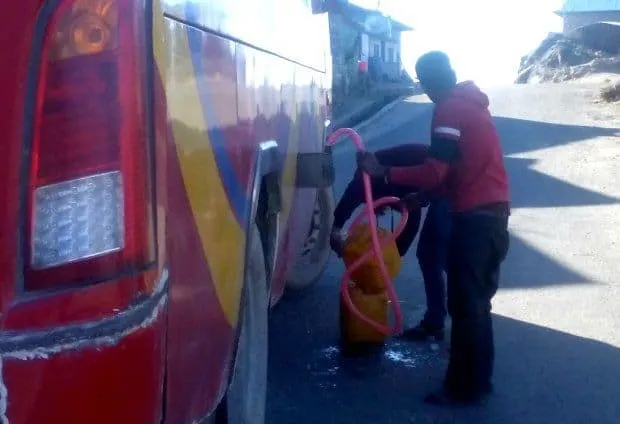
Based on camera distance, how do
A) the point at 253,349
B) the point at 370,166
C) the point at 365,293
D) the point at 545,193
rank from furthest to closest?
the point at 545,193
the point at 365,293
the point at 370,166
the point at 253,349

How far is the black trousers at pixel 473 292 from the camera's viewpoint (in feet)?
16.7

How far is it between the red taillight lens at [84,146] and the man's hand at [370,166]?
11.5 ft

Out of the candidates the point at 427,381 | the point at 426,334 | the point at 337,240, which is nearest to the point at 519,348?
the point at 426,334

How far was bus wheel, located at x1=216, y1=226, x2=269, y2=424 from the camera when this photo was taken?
12.1 feet

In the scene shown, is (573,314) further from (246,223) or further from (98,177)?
(98,177)

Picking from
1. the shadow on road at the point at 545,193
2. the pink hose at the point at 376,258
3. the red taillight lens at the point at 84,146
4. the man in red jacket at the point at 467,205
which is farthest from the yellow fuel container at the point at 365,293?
the shadow on road at the point at 545,193

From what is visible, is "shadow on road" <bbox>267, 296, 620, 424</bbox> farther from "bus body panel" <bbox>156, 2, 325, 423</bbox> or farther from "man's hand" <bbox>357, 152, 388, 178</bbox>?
"bus body panel" <bbox>156, 2, 325, 423</bbox>

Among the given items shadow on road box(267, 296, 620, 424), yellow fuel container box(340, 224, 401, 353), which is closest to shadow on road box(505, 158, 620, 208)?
shadow on road box(267, 296, 620, 424)

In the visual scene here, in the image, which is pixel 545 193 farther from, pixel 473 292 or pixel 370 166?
pixel 473 292

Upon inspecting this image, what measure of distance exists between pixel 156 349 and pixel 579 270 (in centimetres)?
680

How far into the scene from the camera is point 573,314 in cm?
684

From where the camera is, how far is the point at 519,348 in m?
6.10

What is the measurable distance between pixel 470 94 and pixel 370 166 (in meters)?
0.70

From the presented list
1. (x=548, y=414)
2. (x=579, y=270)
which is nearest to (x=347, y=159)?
(x=579, y=270)
